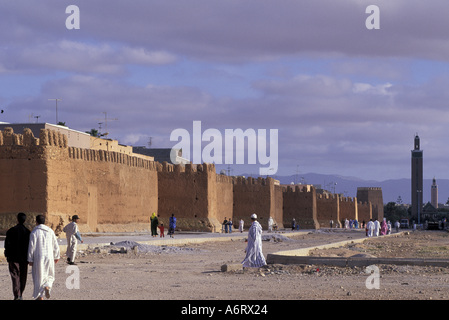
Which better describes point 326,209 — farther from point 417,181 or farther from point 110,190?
point 417,181

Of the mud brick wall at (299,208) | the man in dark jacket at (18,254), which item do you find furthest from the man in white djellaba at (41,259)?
the mud brick wall at (299,208)

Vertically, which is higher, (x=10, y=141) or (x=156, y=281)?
(x=10, y=141)

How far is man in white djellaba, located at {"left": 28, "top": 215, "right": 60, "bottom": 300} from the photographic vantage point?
9992 mm

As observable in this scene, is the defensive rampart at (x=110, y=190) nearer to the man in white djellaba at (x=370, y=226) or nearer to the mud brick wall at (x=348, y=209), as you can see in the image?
the man in white djellaba at (x=370, y=226)

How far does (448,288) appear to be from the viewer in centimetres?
1220

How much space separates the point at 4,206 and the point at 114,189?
7414mm

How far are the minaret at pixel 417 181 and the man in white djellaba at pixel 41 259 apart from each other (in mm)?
113623

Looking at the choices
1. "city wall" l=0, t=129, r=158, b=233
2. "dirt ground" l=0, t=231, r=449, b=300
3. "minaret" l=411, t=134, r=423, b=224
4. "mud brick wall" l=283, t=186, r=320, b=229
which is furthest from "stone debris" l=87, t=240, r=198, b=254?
"minaret" l=411, t=134, r=423, b=224

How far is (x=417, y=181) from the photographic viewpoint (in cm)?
12719

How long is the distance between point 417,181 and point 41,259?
400ft

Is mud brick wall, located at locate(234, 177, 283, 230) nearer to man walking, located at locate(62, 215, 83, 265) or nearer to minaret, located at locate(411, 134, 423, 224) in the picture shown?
man walking, located at locate(62, 215, 83, 265)
